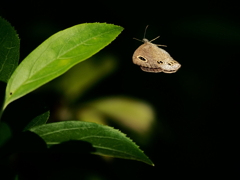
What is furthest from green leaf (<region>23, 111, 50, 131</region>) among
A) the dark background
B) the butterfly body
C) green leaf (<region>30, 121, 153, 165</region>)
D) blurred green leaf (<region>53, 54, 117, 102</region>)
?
blurred green leaf (<region>53, 54, 117, 102</region>)

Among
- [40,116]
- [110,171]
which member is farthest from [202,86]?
[40,116]

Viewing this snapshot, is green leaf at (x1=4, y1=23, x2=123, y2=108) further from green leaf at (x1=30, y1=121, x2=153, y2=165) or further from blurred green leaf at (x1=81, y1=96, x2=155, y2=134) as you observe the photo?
blurred green leaf at (x1=81, y1=96, x2=155, y2=134)

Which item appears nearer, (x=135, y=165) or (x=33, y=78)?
(x=33, y=78)

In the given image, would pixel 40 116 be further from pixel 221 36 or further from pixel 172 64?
pixel 221 36

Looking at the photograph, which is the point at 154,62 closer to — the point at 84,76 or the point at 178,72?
the point at 178,72

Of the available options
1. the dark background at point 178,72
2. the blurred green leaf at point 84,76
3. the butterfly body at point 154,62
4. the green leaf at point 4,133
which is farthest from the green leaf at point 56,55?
the blurred green leaf at point 84,76

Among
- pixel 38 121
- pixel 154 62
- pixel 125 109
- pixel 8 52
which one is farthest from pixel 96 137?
pixel 125 109
